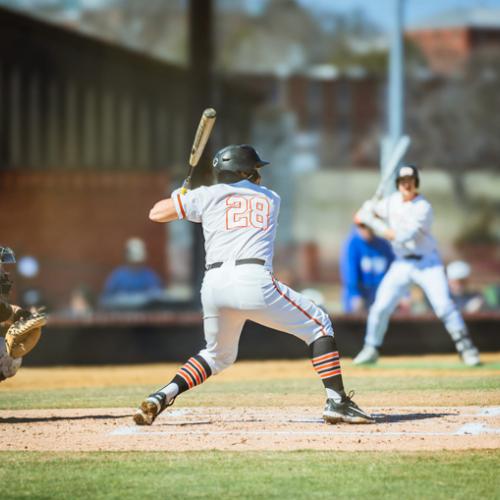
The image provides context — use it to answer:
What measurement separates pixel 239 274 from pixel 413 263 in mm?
4614

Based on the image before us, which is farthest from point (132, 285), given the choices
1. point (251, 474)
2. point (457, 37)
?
point (457, 37)

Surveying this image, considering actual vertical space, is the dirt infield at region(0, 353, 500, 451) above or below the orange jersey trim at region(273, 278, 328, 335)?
below

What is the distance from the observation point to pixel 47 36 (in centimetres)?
2455

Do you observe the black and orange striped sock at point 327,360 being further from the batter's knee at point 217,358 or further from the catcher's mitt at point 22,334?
the catcher's mitt at point 22,334

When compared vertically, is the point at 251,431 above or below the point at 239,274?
below

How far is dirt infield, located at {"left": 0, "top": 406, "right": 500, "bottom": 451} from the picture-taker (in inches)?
259

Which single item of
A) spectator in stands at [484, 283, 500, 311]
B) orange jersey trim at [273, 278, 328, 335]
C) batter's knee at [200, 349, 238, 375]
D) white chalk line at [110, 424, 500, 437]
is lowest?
spectator in stands at [484, 283, 500, 311]

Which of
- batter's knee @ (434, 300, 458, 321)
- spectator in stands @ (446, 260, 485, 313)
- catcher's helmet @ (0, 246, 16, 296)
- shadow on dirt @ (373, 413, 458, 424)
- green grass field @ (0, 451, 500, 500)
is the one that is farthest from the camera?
spectator in stands @ (446, 260, 485, 313)

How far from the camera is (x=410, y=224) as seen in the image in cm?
1100

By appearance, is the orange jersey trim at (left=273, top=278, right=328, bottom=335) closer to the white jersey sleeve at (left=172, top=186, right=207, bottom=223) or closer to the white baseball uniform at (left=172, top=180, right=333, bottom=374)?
the white baseball uniform at (left=172, top=180, right=333, bottom=374)

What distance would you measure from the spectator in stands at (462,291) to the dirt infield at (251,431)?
20.8ft

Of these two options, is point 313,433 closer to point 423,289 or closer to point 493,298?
point 423,289

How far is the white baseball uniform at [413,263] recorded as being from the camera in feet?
36.2

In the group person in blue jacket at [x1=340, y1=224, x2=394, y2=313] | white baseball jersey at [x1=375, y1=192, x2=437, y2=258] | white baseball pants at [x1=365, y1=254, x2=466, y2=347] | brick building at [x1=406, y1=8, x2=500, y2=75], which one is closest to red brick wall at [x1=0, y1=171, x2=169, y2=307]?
→ person in blue jacket at [x1=340, y1=224, x2=394, y2=313]
